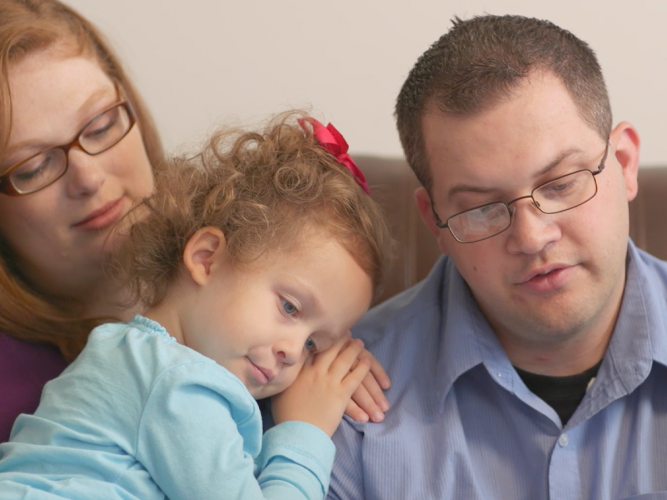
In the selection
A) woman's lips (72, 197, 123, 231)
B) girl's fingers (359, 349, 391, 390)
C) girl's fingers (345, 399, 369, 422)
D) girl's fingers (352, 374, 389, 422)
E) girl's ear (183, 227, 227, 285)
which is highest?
girl's ear (183, 227, 227, 285)

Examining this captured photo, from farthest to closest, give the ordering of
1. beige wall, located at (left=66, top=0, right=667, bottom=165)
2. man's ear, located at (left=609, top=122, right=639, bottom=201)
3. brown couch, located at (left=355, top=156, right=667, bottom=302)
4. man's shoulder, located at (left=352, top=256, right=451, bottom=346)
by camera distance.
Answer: beige wall, located at (left=66, top=0, right=667, bottom=165)
brown couch, located at (left=355, top=156, right=667, bottom=302)
man's shoulder, located at (left=352, top=256, right=451, bottom=346)
man's ear, located at (left=609, top=122, right=639, bottom=201)

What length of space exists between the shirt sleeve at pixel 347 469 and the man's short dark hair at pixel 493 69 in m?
0.60

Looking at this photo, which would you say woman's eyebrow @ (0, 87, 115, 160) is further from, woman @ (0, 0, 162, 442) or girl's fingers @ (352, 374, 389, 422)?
girl's fingers @ (352, 374, 389, 422)

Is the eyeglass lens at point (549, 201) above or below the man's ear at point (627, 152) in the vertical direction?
below

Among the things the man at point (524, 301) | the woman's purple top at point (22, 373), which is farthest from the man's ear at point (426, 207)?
the woman's purple top at point (22, 373)

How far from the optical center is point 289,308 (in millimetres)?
1535

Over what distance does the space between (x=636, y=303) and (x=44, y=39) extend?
1.53 meters

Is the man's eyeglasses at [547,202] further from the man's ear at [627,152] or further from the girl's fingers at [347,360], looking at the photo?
the girl's fingers at [347,360]

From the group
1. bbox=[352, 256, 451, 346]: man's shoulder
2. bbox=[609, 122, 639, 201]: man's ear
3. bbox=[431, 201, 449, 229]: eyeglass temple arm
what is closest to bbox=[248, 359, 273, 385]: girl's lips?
bbox=[352, 256, 451, 346]: man's shoulder

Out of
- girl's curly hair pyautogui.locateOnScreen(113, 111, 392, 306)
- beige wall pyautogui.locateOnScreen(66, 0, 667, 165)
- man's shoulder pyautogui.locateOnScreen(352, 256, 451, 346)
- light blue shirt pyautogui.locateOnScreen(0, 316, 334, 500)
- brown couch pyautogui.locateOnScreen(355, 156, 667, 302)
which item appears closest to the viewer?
light blue shirt pyautogui.locateOnScreen(0, 316, 334, 500)

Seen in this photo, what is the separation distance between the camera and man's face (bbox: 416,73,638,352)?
58.3 inches

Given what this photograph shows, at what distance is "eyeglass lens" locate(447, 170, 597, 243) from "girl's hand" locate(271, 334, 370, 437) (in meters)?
0.42

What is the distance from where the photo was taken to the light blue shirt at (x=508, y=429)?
1577 millimetres

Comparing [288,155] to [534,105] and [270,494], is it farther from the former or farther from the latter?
[270,494]
